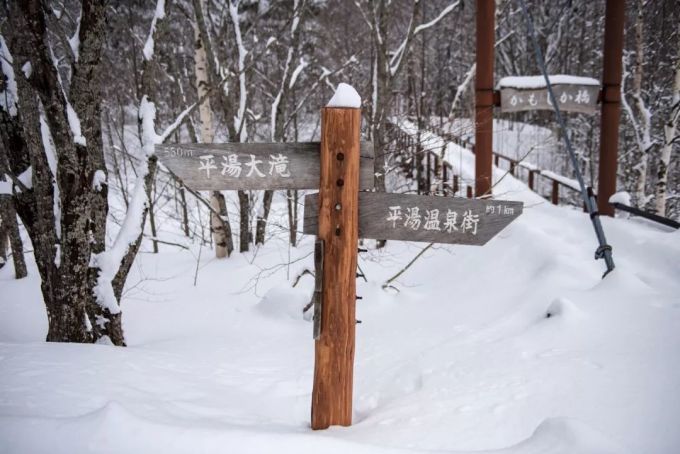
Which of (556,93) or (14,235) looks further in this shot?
(14,235)

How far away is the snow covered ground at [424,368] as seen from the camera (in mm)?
2139

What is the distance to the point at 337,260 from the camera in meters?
2.47

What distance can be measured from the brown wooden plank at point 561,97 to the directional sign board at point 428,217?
5.43 meters

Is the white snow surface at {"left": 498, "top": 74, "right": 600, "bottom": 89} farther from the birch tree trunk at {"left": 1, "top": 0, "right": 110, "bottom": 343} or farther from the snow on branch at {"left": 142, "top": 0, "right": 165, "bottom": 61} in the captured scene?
the birch tree trunk at {"left": 1, "top": 0, "right": 110, "bottom": 343}

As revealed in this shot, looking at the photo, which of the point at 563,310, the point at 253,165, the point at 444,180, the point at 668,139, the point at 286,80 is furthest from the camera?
the point at 444,180

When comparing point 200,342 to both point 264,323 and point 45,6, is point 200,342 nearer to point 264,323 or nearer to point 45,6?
point 264,323

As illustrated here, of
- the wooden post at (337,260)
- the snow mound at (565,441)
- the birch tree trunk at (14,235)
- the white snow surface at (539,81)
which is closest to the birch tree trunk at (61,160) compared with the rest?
the wooden post at (337,260)

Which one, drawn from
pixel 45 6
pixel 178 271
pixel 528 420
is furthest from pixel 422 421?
pixel 178 271

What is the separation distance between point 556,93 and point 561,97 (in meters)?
0.11

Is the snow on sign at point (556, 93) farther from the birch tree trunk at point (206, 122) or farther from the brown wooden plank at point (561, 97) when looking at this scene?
the birch tree trunk at point (206, 122)

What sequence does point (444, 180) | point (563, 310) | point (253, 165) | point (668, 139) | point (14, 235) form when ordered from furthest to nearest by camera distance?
point (14, 235) → point (444, 180) → point (668, 139) → point (563, 310) → point (253, 165)

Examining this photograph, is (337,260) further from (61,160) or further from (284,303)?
(284,303)

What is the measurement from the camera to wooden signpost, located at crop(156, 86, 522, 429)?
7.93ft

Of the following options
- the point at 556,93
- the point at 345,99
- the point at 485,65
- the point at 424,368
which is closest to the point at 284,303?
the point at 424,368
